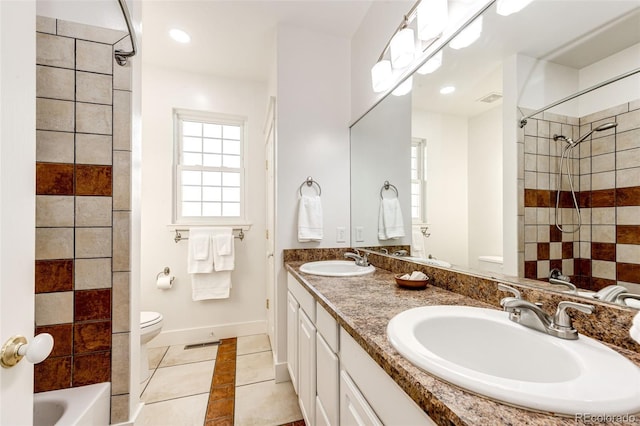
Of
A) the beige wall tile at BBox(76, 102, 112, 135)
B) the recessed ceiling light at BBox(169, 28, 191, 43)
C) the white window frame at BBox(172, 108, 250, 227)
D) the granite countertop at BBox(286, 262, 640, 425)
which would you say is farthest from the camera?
the white window frame at BBox(172, 108, 250, 227)

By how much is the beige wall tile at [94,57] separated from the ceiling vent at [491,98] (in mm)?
1764

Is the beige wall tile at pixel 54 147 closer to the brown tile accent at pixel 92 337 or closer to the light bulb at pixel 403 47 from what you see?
the brown tile accent at pixel 92 337

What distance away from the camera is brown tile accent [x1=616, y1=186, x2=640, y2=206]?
2.12ft

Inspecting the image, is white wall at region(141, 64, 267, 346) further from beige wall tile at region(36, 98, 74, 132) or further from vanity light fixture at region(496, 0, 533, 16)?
vanity light fixture at region(496, 0, 533, 16)

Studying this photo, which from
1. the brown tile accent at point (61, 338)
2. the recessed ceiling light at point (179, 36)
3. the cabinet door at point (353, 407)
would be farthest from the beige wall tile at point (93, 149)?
the cabinet door at point (353, 407)

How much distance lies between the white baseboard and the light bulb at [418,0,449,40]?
2.73 metres

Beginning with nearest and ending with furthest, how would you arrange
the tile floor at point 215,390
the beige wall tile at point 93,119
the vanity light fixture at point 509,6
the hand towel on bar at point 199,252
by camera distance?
1. the vanity light fixture at point 509,6
2. the beige wall tile at point 93,119
3. the tile floor at point 215,390
4. the hand towel on bar at point 199,252

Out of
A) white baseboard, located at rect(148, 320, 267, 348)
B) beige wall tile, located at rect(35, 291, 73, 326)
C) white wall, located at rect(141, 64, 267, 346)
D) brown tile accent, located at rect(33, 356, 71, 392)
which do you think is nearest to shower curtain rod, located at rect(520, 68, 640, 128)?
beige wall tile, located at rect(35, 291, 73, 326)

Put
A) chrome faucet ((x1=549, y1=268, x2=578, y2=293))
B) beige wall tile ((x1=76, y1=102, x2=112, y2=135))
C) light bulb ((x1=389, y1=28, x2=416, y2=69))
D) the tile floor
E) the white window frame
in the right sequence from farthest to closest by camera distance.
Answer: the white window frame → the tile floor → light bulb ((x1=389, y1=28, x2=416, y2=69)) → beige wall tile ((x1=76, y1=102, x2=112, y2=135)) → chrome faucet ((x1=549, y1=268, x2=578, y2=293))

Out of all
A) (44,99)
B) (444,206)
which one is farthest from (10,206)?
(444,206)

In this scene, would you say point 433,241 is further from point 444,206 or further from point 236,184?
point 236,184

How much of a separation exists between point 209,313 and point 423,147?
246 cm

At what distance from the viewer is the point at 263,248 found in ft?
9.21

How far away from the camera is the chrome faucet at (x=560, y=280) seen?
30.7 inches
